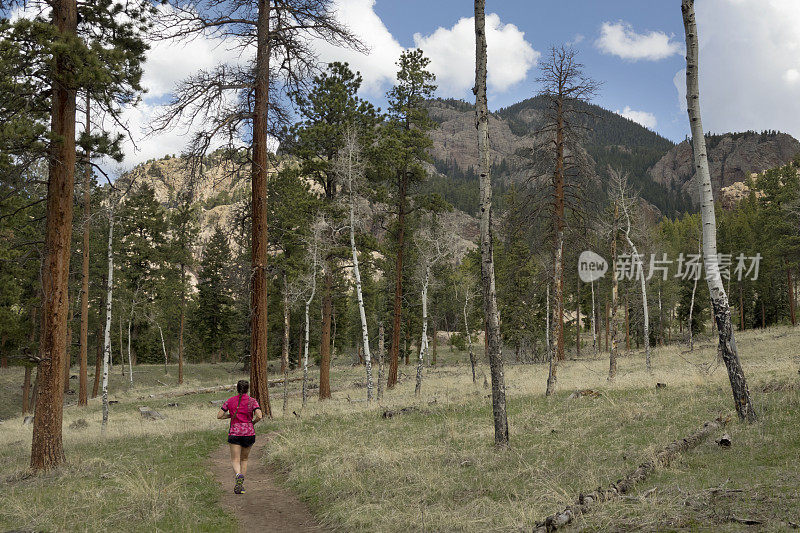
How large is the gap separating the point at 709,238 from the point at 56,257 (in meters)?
13.6

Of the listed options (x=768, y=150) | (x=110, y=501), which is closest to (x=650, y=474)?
(x=110, y=501)

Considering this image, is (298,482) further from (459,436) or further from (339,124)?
(339,124)

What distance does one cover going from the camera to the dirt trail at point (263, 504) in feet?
22.2

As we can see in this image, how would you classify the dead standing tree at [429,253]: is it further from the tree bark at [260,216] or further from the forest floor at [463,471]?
the tree bark at [260,216]

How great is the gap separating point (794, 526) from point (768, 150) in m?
214

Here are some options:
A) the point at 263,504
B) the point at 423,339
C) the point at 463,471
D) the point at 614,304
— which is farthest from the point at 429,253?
the point at 263,504

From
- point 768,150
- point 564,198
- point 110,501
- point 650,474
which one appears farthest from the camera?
point 768,150

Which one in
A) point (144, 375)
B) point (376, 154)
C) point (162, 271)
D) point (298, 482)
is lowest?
point (144, 375)

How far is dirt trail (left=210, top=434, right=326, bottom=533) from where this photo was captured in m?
6.77

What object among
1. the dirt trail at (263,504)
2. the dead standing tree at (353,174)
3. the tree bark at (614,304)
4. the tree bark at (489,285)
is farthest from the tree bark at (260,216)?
the tree bark at (614,304)

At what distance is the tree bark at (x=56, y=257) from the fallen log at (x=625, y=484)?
1009 cm

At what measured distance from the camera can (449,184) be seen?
18262 cm

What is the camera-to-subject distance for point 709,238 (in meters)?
8.91

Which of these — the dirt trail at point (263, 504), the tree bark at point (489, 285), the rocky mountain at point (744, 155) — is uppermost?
the rocky mountain at point (744, 155)
